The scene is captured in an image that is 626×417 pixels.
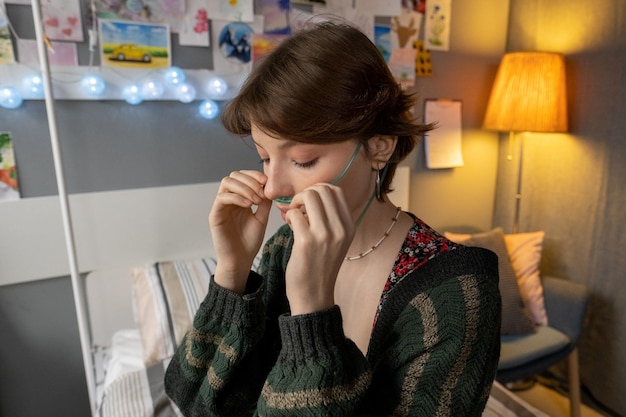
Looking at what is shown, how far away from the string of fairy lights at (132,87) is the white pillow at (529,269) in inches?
44.4

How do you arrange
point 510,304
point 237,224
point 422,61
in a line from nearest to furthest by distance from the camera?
point 237,224 < point 510,304 < point 422,61

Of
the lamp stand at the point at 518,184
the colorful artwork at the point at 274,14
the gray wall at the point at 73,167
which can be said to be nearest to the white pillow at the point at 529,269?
the lamp stand at the point at 518,184

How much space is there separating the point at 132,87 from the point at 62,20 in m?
0.26

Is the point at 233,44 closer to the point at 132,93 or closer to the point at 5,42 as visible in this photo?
the point at 132,93

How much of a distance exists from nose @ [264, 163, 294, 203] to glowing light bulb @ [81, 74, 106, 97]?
917mm

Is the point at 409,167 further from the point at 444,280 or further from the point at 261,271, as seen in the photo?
the point at 444,280

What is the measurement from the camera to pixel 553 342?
67.1 inches

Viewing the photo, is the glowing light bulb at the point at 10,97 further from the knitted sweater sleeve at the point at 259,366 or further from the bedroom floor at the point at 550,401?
the bedroom floor at the point at 550,401

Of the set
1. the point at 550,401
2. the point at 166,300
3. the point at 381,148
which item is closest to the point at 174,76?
the point at 166,300

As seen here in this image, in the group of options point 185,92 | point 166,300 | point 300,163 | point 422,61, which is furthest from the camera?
point 422,61

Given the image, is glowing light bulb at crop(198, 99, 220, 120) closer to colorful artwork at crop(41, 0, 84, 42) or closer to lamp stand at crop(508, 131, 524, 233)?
colorful artwork at crop(41, 0, 84, 42)

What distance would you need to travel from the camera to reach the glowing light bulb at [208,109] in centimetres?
156

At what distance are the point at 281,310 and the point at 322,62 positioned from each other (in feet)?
1.68

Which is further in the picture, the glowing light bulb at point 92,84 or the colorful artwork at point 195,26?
the colorful artwork at point 195,26
